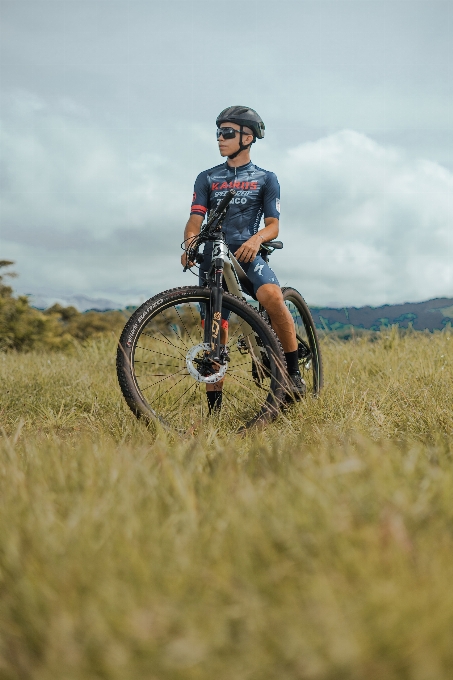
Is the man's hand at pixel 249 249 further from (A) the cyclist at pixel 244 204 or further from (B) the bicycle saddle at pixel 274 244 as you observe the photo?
(B) the bicycle saddle at pixel 274 244

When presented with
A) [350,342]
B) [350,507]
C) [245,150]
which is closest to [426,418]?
[350,507]

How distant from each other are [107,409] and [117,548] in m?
3.64

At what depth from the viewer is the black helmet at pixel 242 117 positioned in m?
4.96

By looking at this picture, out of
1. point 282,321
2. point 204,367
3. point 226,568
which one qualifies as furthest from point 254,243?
point 226,568

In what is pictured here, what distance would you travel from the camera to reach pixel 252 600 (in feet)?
4.57

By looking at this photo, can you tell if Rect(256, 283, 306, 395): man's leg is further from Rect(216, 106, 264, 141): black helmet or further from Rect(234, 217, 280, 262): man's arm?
Rect(216, 106, 264, 141): black helmet

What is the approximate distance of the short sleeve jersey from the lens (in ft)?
16.3

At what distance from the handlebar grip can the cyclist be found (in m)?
0.38

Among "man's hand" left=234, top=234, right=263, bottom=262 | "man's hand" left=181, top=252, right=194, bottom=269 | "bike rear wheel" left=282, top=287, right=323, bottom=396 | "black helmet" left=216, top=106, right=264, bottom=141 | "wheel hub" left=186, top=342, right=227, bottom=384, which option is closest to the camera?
"wheel hub" left=186, top=342, right=227, bottom=384

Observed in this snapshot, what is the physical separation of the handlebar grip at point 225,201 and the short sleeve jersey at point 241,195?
0.33m

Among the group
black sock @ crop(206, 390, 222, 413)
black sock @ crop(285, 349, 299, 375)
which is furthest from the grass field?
black sock @ crop(285, 349, 299, 375)

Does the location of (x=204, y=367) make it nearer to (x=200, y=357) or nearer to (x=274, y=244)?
(x=200, y=357)

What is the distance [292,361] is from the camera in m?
5.16

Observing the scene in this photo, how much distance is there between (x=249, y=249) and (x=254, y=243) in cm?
6
